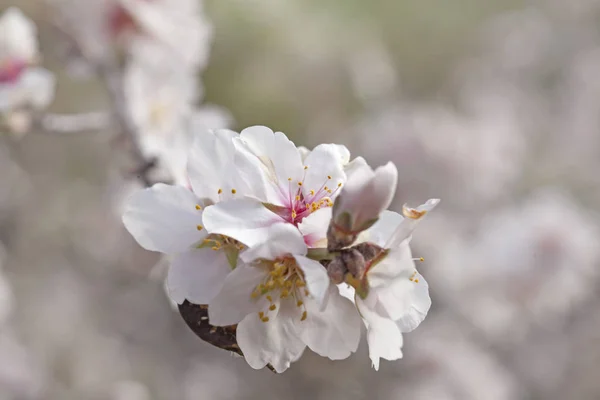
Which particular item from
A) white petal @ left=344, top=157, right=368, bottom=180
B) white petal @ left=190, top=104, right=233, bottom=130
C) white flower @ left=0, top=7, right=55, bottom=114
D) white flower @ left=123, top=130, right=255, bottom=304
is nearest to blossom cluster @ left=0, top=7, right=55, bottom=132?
white flower @ left=0, top=7, right=55, bottom=114

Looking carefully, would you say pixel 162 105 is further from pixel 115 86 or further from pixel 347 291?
pixel 347 291

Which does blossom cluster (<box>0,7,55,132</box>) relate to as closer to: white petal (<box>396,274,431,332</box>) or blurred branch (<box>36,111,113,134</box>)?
blurred branch (<box>36,111,113,134</box>)

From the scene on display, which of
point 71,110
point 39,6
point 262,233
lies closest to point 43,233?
point 71,110

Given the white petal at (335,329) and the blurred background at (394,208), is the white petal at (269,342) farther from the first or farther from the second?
the blurred background at (394,208)

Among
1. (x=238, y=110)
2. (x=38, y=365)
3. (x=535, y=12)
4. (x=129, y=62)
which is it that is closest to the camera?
(x=129, y=62)

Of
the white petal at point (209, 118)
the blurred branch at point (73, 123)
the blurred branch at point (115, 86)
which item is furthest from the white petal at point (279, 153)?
the white petal at point (209, 118)

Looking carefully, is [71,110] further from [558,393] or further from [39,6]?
[558,393]

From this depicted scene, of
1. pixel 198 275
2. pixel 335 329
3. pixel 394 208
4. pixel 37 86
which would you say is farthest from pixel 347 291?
pixel 394 208
